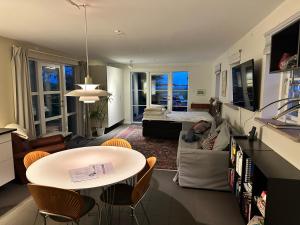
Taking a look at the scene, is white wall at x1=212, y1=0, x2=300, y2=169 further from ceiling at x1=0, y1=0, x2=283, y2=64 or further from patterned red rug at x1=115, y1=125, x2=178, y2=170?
patterned red rug at x1=115, y1=125, x2=178, y2=170

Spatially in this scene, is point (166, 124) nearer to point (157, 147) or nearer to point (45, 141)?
point (157, 147)

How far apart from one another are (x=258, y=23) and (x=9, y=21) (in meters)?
3.14

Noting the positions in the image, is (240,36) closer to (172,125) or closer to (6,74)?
(172,125)

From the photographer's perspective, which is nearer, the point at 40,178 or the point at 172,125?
the point at 40,178

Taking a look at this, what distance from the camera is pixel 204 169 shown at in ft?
9.68

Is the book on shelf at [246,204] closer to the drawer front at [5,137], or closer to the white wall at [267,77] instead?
the white wall at [267,77]

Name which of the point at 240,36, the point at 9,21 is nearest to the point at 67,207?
the point at 9,21

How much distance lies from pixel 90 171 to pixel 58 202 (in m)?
0.38

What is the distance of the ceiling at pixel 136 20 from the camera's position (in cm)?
203

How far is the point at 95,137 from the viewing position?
596 centimetres

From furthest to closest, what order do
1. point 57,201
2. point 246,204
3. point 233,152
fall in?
point 233,152, point 246,204, point 57,201

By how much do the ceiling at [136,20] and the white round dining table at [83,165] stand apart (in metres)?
1.59

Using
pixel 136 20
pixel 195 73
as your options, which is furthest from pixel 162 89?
pixel 136 20

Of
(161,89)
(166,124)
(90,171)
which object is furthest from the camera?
(161,89)
